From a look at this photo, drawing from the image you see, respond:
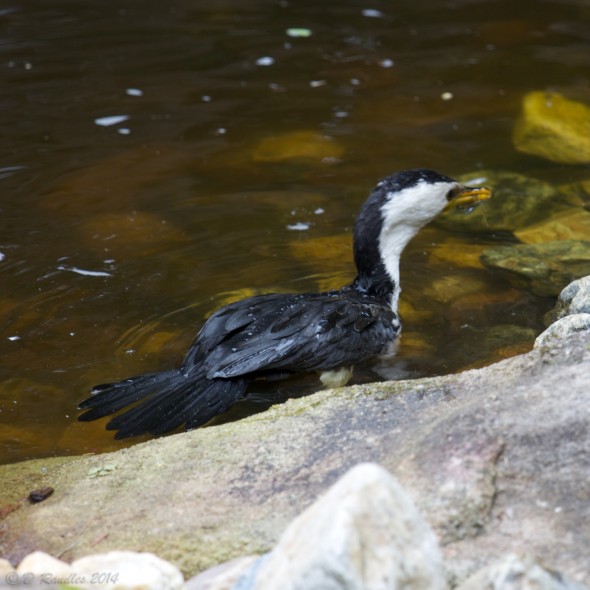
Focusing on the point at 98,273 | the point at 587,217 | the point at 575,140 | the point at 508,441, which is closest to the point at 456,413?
the point at 508,441

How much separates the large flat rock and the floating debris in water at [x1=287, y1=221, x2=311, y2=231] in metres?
2.86

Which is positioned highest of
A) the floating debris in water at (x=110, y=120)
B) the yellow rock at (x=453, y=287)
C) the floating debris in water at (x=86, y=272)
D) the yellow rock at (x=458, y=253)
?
the floating debris in water at (x=110, y=120)

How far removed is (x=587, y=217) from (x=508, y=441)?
165 inches

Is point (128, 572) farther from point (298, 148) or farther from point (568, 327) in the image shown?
point (298, 148)

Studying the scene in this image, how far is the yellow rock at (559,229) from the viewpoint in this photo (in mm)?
6770

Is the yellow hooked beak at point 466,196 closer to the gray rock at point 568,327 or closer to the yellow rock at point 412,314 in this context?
the yellow rock at point 412,314

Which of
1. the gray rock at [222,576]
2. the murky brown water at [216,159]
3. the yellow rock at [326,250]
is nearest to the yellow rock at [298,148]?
the murky brown water at [216,159]

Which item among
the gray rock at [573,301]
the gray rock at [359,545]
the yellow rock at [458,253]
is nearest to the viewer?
the gray rock at [359,545]

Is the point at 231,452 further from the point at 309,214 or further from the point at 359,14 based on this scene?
the point at 359,14

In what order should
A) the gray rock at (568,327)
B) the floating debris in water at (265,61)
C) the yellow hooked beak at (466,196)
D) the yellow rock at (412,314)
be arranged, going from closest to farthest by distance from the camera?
the gray rock at (568,327) < the yellow rock at (412,314) < the yellow hooked beak at (466,196) < the floating debris in water at (265,61)

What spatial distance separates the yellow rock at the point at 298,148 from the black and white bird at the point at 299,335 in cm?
214

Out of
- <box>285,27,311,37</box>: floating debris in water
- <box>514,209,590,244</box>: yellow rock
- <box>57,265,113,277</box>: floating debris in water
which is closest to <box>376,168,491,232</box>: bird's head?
<box>514,209,590,244</box>: yellow rock

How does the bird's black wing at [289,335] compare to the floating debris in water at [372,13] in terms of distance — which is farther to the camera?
the floating debris in water at [372,13]

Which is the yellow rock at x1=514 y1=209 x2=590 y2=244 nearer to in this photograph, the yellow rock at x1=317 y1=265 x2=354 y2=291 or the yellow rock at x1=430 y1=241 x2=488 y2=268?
the yellow rock at x1=430 y1=241 x2=488 y2=268
